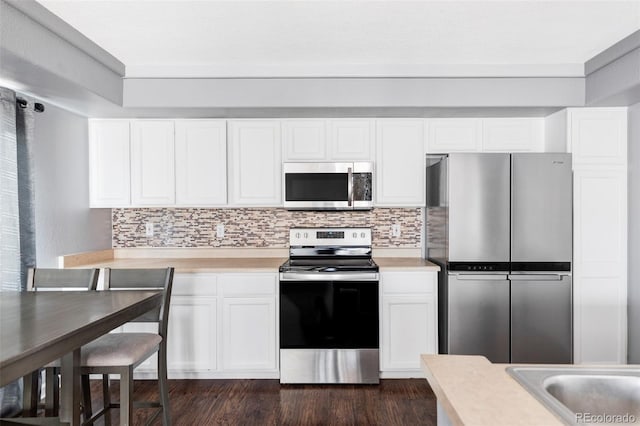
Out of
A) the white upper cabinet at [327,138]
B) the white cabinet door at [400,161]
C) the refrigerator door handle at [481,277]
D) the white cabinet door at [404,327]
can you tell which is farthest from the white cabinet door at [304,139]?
the refrigerator door handle at [481,277]

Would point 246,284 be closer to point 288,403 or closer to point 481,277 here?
point 288,403

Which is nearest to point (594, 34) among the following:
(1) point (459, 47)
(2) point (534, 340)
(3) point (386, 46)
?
(1) point (459, 47)

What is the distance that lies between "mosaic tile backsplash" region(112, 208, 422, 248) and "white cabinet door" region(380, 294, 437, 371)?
2.35 feet

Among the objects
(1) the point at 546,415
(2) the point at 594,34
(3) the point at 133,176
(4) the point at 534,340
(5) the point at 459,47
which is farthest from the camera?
(3) the point at 133,176

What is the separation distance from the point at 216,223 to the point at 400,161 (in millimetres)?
1795

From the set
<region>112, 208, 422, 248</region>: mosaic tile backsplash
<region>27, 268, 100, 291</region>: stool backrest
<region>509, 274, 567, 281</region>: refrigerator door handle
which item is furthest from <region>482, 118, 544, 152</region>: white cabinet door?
<region>27, 268, 100, 291</region>: stool backrest

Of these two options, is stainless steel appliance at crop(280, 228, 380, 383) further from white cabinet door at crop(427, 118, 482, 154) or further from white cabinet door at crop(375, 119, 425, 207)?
white cabinet door at crop(427, 118, 482, 154)

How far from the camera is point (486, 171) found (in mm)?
2877

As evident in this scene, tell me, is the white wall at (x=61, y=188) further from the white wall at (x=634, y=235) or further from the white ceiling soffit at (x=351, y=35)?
the white wall at (x=634, y=235)

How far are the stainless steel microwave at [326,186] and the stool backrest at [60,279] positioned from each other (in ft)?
5.12

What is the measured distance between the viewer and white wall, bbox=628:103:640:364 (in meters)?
2.87

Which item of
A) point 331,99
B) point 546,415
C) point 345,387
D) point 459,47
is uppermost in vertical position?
point 459,47

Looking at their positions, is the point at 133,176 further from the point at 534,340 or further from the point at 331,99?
the point at 534,340

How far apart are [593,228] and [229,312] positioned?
288 centimetres
